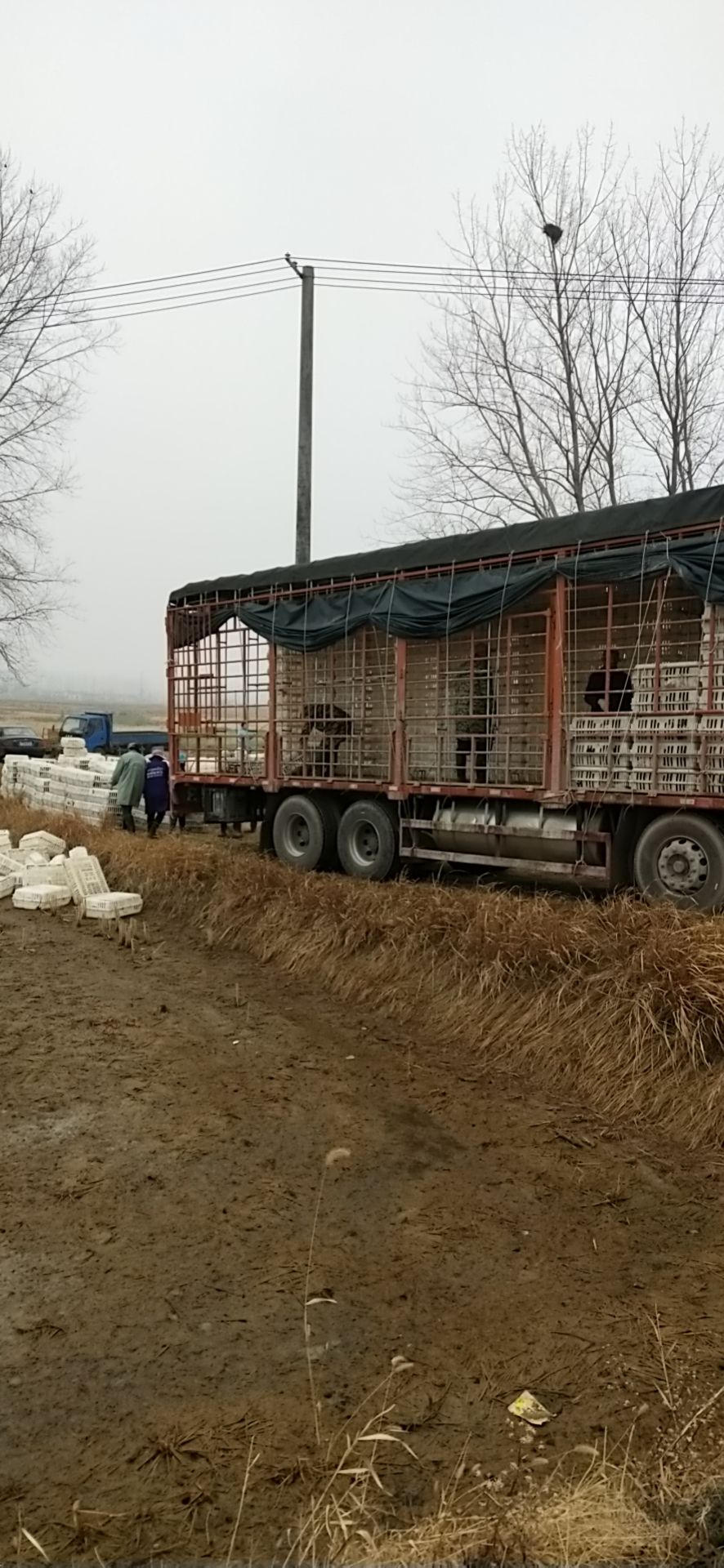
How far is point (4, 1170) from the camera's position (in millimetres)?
4590

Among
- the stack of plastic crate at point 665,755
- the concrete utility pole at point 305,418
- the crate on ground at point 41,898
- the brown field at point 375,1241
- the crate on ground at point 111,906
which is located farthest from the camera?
the concrete utility pole at point 305,418

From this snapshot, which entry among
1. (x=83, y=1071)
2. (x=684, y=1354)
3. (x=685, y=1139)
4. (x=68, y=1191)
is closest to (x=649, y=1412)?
(x=684, y=1354)

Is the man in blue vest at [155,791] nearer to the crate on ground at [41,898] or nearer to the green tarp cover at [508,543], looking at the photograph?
the green tarp cover at [508,543]

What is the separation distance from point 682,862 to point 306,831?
4.64 m

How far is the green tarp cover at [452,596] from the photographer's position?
24.1ft

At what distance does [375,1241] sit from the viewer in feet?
13.3

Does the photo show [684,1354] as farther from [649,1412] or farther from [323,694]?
[323,694]

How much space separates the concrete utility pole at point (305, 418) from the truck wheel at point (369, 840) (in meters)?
5.96

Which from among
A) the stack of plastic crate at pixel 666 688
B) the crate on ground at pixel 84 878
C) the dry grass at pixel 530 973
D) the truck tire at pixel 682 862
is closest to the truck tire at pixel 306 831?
the dry grass at pixel 530 973

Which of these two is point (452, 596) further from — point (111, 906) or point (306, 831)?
point (111, 906)

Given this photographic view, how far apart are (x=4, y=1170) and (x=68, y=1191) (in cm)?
41

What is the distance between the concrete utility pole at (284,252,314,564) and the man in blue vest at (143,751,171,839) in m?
3.83

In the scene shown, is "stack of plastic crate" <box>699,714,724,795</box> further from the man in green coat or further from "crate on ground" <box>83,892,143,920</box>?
the man in green coat

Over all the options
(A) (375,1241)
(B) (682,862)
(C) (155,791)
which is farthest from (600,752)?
(C) (155,791)
